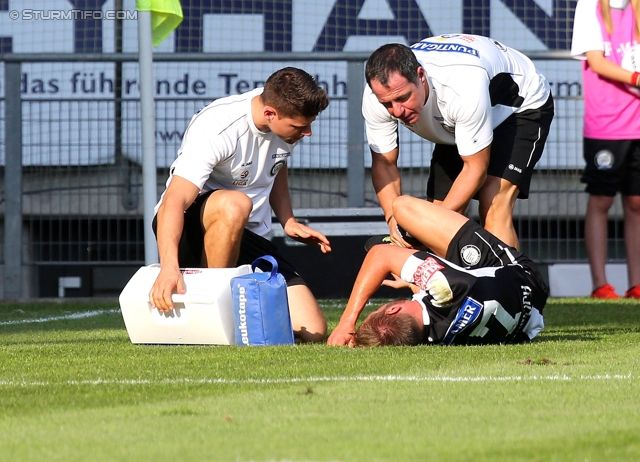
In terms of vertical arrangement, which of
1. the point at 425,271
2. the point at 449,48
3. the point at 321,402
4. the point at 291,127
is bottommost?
Result: the point at 321,402

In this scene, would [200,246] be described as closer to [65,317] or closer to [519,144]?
[519,144]

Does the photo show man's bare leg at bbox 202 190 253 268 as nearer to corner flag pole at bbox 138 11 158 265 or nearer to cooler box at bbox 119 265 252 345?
cooler box at bbox 119 265 252 345

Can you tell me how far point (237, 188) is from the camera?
17.8 ft

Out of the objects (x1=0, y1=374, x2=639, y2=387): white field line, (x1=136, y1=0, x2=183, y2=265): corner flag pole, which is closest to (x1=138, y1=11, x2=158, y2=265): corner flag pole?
(x1=136, y1=0, x2=183, y2=265): corner flag pole

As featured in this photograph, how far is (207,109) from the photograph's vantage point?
5242mm

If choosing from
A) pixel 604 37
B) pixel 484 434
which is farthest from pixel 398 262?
pixel 604 37

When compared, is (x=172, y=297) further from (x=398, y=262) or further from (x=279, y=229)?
(x=279, y=229)

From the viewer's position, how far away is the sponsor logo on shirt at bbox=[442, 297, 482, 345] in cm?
439

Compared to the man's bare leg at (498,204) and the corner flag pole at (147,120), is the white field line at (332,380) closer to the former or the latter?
the man's bare leg at (498,204)

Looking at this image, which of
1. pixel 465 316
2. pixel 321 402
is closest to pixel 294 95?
pixel 465 316

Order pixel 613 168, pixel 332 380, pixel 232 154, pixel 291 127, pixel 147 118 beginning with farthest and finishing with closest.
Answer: pixel 613 168 → pixel 147 118 → pixel 232 154 → pixel 291 127 → pixel 332 380

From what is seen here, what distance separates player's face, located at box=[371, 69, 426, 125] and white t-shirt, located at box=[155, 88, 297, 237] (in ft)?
1.91

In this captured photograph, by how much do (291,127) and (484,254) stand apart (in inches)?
40.2

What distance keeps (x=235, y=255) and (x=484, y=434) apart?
282 centimetres
